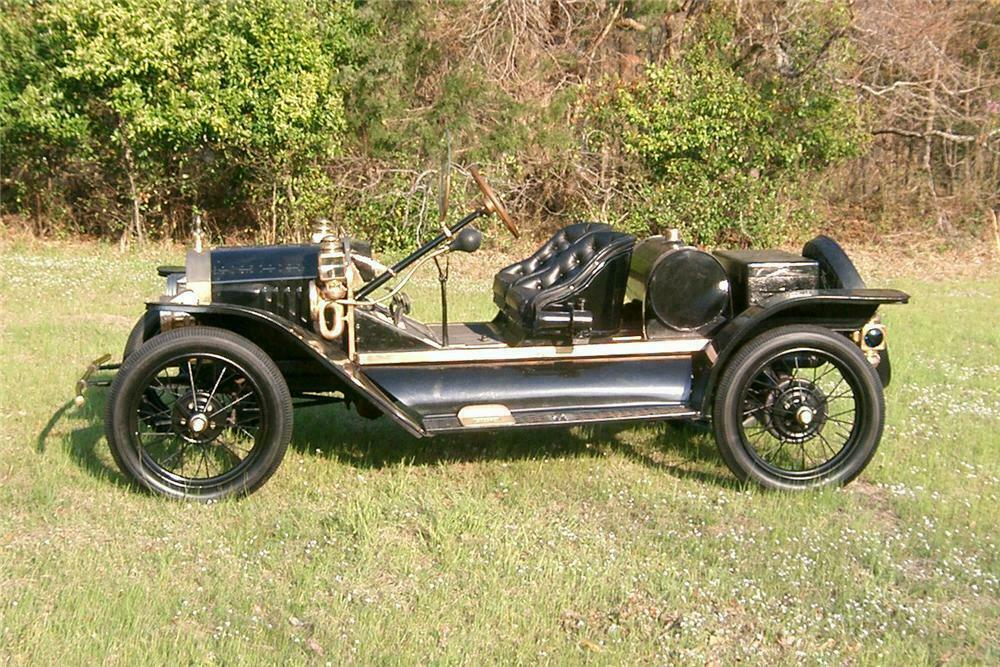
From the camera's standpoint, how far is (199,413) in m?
4.19

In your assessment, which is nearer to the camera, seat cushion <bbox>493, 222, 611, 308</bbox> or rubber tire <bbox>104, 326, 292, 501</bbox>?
rubber tire <bbox>104, 326, 292, 501</bbox>

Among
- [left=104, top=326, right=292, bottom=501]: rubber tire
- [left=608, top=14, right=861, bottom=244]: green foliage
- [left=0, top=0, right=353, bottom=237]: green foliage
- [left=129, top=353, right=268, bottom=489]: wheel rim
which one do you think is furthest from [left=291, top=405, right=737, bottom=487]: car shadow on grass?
[left=608, top=14, right=861, bottom=244]: green foliage

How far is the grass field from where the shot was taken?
3.17 meters

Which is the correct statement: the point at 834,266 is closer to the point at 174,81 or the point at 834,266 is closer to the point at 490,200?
the point at 490,200

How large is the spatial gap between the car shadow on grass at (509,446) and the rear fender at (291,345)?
Answer: 1.80 feet

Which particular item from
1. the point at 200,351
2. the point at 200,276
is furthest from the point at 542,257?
the point at 200,351

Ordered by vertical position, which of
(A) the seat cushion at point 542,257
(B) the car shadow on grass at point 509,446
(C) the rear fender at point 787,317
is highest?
(A) the seat cushion at point 542,257

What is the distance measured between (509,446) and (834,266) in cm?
189

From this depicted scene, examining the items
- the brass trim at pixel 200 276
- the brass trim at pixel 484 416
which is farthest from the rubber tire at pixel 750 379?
the brass trim at pixel 200 276

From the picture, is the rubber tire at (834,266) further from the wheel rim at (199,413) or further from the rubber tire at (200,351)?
the wheel rim at (199,413)

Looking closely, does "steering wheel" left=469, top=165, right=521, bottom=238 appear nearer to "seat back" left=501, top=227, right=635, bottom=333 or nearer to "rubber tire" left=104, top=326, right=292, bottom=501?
"seat back" left=501, top=227, right=635, bottom=333

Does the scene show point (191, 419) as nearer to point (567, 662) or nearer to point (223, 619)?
point (223, 619)

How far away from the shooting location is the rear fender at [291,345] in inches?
164

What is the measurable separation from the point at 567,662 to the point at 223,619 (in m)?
1.16
